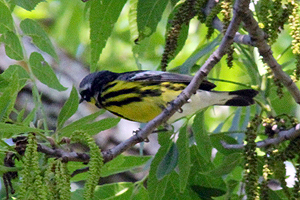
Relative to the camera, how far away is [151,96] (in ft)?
9.69

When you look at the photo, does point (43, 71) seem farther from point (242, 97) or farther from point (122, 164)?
point (242, 97)

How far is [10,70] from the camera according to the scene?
6.73 ft

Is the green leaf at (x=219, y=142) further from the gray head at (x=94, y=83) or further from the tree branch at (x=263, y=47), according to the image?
the gray head at (x=94, y=83)

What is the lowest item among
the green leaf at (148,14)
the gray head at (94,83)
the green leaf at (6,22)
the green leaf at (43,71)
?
the green leaf at (43,71)

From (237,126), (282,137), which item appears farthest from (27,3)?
(237,126)

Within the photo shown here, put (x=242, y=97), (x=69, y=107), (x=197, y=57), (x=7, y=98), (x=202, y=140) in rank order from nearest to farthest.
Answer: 1. (x=7, y=98)
2. (x=69, y=107)
3. (x=202, y=140)
4. (x=197, y=57)
5. (x=242, y=97)

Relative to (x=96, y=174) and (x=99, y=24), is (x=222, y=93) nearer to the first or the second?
(x=99, y=24)

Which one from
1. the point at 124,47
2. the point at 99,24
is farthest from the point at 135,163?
the point at 124,47

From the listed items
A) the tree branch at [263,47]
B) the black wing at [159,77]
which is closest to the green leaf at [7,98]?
the tree branch at [263,47]

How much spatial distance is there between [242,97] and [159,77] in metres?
0.58

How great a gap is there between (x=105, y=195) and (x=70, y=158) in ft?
2.20

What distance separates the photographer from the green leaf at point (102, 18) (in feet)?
7.14

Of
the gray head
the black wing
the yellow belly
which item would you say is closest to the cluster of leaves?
the black wing

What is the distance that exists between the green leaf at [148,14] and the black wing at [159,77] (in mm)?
490
